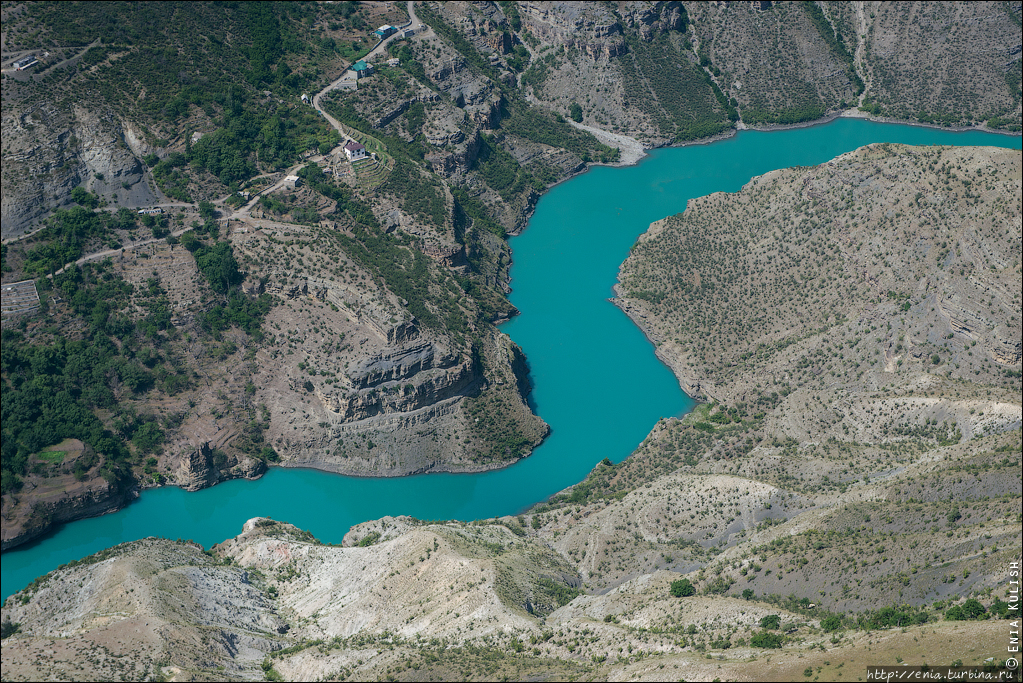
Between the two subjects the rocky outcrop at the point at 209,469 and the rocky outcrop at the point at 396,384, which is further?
the rocky outcrop at the point at 396,384

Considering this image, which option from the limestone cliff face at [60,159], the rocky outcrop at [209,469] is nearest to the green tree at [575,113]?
the limestone cliff face at [60,159]

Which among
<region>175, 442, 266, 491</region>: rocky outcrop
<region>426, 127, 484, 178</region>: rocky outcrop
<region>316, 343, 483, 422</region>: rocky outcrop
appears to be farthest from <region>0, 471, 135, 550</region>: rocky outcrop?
<region>426, 127, 484, 178</region>: rocky outcrop

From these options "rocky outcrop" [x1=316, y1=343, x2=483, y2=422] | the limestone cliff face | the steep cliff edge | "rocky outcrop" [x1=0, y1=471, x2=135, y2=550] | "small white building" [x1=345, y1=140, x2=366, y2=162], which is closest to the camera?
"rocky outcrop" [x1=0, y1=471, x2=135, y2=550]

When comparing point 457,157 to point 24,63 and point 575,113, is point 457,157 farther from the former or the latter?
point 24,63

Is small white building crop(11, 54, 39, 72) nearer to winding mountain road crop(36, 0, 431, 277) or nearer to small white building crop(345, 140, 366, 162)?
winding mountain road crop(36, 0, 431, 277)

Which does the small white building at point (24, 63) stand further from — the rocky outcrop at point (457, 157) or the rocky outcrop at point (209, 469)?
the rocky outcrop at point (209, 469)

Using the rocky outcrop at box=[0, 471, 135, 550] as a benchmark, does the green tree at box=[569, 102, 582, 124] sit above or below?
above
